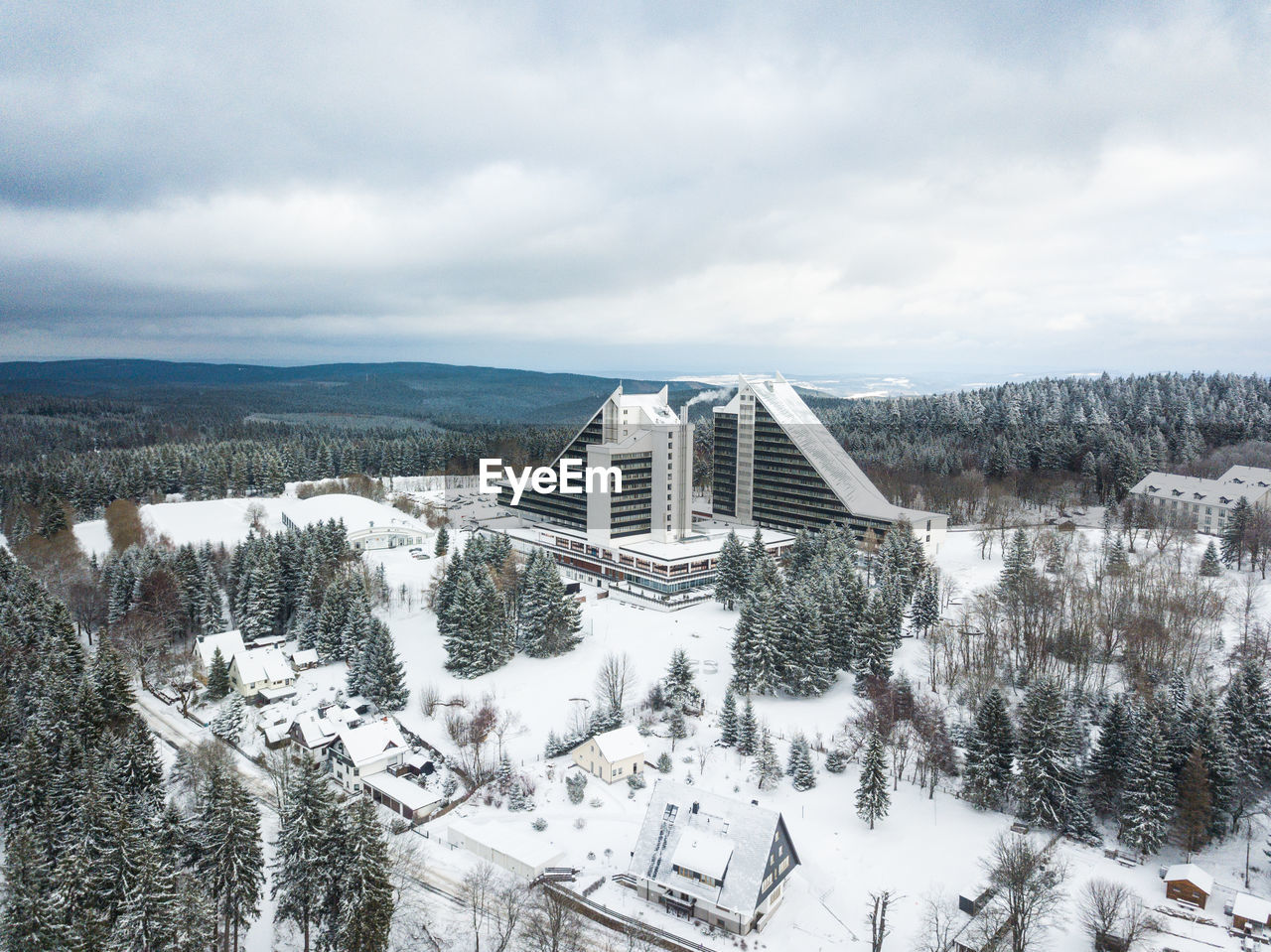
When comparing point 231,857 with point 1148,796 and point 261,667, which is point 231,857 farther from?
point 1148,796

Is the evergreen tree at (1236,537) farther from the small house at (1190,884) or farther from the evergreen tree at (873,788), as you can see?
the evergreen tree at (873,788)

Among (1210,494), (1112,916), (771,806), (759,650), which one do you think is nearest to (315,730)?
(771,806)

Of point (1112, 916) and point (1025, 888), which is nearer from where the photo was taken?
point (1112, 916)

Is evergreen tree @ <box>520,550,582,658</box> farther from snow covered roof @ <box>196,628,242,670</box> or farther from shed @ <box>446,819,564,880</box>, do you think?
snow covered roof @ <box>196,628,242,670</box>

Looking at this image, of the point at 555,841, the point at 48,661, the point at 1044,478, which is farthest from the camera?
the point at 1044,478

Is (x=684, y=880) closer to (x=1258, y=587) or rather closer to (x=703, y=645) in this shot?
(x=703, y=645)

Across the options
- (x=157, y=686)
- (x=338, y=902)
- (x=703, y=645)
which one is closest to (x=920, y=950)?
(x=338, y=902)

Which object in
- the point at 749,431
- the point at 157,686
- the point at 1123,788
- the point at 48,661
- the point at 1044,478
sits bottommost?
the point at 157,686
